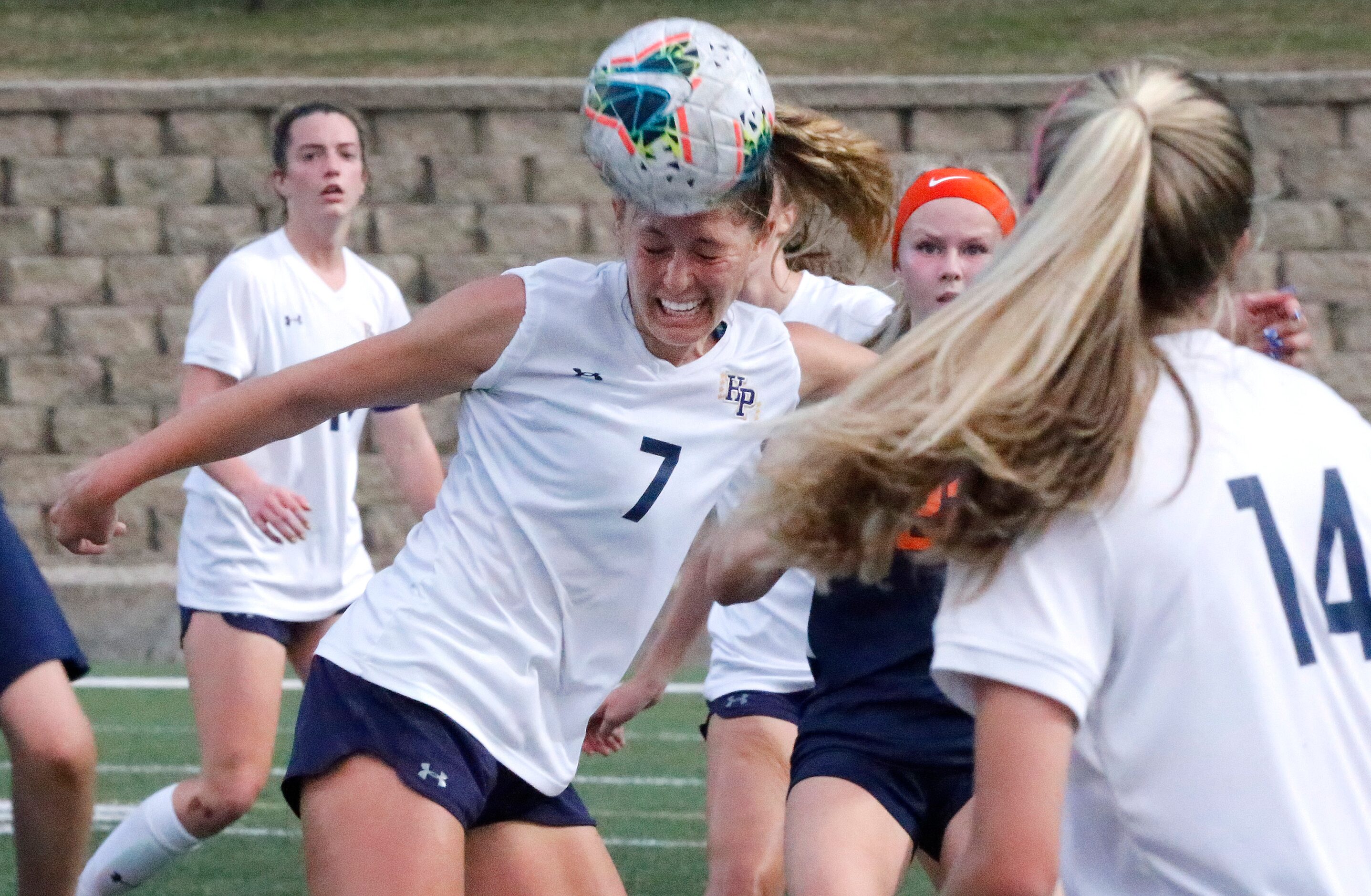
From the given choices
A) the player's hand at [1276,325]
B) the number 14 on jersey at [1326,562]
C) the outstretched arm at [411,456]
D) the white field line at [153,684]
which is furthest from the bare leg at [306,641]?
the number 14 on jersey at [1326,562]

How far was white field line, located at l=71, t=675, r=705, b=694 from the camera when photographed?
9.38m

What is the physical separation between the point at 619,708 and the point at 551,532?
0.77 meters

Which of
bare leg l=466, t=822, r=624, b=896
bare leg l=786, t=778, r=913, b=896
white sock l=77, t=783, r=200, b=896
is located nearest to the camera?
bare leg l=466, t=822, r=624, b=896

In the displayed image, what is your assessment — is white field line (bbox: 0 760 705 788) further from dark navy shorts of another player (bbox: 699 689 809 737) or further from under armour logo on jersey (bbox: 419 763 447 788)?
under armour logo on jersey (bbox: 419 763 447 788)

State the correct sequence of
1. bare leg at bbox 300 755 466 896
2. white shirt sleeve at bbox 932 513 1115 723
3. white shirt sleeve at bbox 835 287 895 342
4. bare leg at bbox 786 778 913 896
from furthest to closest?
white shirt sleeve at bbox 835 287 895 342, bare leg at bbox 786 778 913 896, bare leg at bbox 300 755 466 896, white shirt sleeve at bbox 932 513 1115 723

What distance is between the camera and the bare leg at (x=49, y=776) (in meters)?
3.84

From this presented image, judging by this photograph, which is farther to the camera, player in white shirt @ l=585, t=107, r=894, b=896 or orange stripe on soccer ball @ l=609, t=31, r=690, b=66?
player in white shirt @ l=585, t=107, r=894, b=896

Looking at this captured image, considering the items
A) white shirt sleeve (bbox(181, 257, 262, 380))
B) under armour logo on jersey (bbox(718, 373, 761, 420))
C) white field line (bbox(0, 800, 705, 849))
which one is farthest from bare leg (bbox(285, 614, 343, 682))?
under armour logo on jersey (bbox(718, 373, 761, 420))

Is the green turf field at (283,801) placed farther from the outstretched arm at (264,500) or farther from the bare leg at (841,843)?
the bare leg at (841,843)

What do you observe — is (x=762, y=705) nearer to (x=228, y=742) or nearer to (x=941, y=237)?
(x=941, y=237)

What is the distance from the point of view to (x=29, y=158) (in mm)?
11953

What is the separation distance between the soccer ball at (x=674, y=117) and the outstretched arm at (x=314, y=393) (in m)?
0.28

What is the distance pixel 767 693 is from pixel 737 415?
1.27 meters

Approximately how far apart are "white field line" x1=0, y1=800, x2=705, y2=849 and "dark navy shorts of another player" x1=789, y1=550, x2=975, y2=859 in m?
2.65
